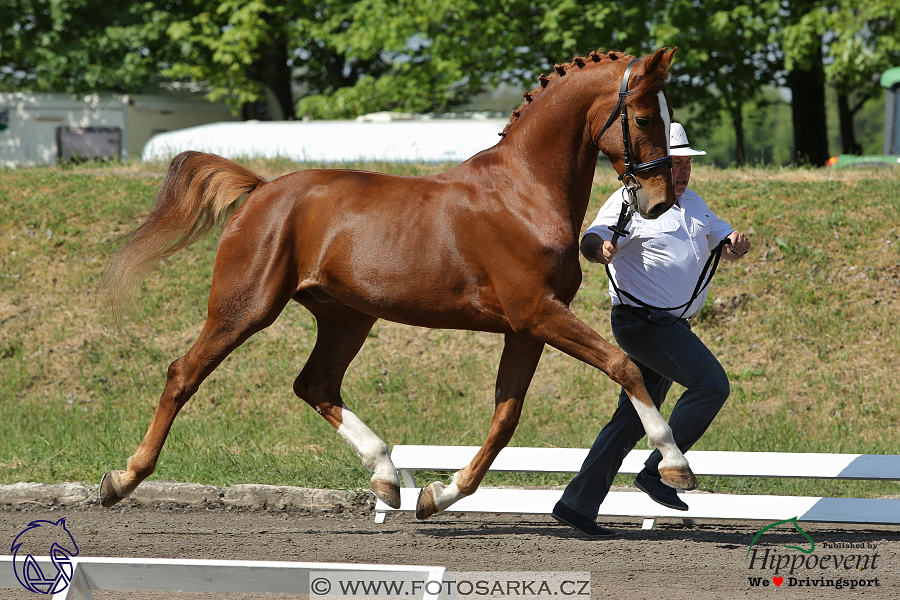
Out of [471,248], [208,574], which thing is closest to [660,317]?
[471,248]

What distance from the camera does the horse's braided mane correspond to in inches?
146

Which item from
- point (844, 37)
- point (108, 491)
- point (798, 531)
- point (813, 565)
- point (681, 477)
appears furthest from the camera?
point (844, 37)

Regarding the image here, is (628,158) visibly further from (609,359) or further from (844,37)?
(844,37)

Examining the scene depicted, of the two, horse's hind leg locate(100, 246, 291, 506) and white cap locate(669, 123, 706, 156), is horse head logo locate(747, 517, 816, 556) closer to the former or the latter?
white cap locate(669, 123, 706, 156)

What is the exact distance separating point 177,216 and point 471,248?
176cm

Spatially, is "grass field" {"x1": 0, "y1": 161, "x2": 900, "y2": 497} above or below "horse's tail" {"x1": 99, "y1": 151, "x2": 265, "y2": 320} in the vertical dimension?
below

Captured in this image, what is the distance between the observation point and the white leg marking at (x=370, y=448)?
14.2 ft

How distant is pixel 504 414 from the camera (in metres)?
4.20

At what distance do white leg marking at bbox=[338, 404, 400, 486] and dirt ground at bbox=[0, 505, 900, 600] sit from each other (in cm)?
44

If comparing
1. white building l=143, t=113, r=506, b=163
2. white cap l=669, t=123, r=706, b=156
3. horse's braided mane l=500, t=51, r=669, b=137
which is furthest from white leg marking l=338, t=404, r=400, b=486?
white building l=143, t=113, r=506, b=163

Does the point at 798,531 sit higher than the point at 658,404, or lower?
lower

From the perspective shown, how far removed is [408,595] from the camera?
2918mm

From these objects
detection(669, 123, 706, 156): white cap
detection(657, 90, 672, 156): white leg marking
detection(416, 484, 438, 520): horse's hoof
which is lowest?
detection(416, 484, 438, 520): horse's hoof

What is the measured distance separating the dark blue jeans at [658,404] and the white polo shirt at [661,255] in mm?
114
